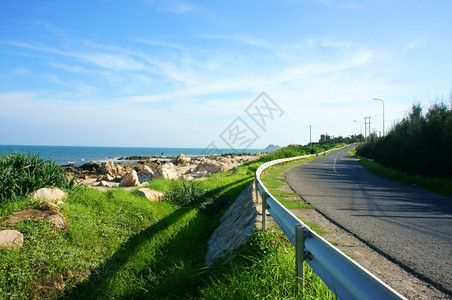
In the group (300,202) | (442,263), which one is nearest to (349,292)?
(442,263)

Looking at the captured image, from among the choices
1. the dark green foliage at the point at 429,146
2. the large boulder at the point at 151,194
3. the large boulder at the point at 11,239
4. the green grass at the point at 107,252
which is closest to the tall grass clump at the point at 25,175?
the green grass at the point at 107,252

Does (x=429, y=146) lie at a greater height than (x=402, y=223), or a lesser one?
greater

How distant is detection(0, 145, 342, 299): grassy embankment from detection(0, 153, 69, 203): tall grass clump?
1.18 ft

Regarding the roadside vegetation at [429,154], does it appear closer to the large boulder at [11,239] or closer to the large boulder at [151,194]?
the large boulder at [151,194]

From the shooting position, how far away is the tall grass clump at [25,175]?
7.53 metres

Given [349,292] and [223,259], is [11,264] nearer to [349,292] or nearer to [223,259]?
[223,259]

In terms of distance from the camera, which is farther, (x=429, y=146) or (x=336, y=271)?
(x=429, y=146)

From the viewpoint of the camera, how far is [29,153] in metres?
8.71

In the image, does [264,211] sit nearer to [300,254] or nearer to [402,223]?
[300,254]

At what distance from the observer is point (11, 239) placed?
5.82m

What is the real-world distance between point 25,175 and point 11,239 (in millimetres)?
2639

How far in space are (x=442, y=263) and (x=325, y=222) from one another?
8.34ft

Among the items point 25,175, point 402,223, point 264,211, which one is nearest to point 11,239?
point 25,175

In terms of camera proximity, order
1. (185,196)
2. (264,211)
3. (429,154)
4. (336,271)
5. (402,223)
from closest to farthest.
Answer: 1. (336,271)
2. (264,211)
3. (402,223)
4. (185,196)
5. (429,154)
